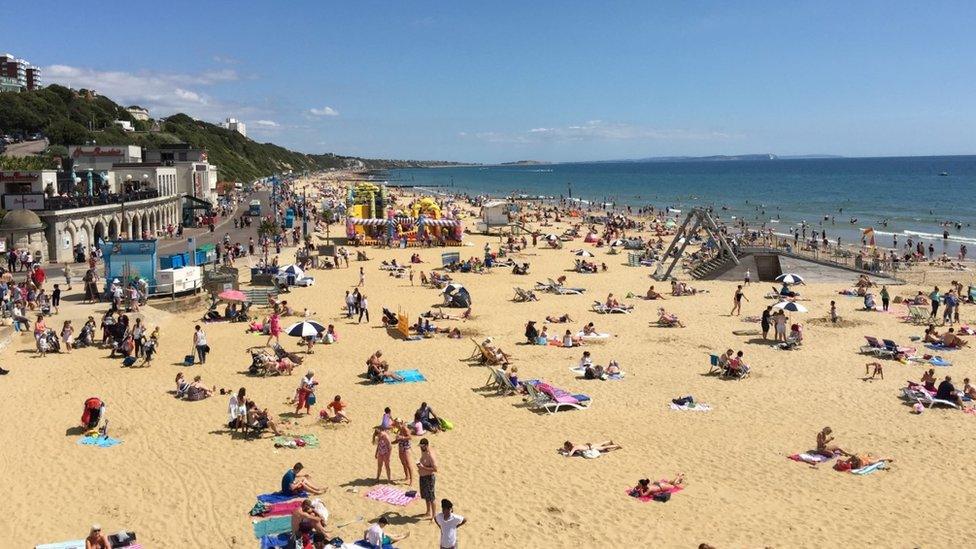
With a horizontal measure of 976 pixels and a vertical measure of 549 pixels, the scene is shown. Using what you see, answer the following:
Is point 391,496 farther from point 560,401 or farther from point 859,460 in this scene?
point 859,460

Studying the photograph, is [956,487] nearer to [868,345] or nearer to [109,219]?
[868,345]

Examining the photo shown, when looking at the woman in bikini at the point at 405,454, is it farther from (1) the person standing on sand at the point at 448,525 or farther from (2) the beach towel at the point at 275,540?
(1) the person standing on sand at the point at 448,525

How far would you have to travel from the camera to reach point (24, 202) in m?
27.8

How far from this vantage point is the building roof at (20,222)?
2575 centimetres

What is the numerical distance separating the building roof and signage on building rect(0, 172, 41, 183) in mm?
3247

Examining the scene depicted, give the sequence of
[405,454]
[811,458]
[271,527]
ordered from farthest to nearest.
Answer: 1. [811,458]
2. [405,454]
3. [271,527]

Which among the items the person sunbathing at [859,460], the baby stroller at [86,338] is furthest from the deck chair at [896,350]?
the baby stroller at [86,338]

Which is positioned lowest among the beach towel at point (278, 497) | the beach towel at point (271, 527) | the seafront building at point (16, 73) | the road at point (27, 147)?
the beach towel at point (278, 497)

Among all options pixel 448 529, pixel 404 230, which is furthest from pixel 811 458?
pixel 404 230

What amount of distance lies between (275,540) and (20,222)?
23.7m

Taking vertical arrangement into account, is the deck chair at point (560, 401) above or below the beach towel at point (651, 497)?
above

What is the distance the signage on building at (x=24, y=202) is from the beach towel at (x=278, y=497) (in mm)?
24186

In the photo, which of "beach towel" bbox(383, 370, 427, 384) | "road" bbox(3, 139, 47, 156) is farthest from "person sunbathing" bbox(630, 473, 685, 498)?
"road" bbox(3, 139, 47, 156)

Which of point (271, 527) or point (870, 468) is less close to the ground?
point (271, 527)
